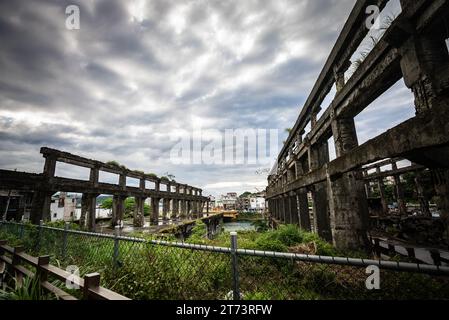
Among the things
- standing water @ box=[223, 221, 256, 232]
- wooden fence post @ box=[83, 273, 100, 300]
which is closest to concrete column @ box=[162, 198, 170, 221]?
standing water @ box=[223, 221, 256, 232]

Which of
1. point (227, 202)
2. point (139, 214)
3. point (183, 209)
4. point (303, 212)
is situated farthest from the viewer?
point (227, 202)

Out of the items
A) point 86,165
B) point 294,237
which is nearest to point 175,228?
point 86,165

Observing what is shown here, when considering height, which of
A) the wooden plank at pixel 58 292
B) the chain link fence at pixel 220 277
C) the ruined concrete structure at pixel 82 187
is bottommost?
the chain link fence at pixel 220 277

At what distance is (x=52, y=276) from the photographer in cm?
322

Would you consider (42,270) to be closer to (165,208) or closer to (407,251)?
(407,251)

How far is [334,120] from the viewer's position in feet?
23.6

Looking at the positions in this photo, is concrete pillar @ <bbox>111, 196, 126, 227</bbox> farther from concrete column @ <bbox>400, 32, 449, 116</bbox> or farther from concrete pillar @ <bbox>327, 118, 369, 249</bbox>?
concrete column @ <bbox>400, 32, 449, 116</bbox>

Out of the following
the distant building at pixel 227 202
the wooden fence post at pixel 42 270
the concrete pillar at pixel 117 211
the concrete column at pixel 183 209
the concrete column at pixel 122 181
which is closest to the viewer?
the wooden fence post at pixel 42 270

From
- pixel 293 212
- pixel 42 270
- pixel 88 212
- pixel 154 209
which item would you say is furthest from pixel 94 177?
pixel 293 212

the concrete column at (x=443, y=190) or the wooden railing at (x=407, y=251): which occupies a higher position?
the concrete column at (x=443, y=190)

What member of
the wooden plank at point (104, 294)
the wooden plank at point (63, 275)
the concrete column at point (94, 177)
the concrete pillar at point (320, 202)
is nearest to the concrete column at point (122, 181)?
the concrete column at point (94, 177)

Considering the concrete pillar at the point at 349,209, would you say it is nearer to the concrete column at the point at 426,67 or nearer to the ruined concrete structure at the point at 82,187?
the concrete column at the point at 426,67

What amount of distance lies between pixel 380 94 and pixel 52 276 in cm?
864

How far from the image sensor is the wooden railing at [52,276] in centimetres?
240
